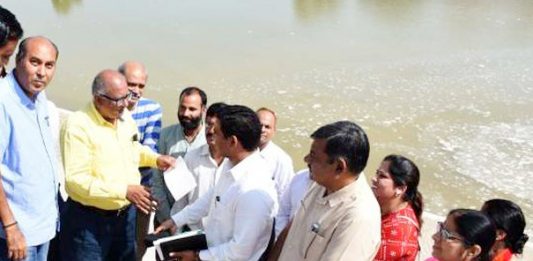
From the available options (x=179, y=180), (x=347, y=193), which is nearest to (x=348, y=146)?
(x=347, y=193)

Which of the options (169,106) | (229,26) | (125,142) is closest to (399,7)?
(229,26)

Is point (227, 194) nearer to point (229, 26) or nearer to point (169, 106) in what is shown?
point (169, 106)

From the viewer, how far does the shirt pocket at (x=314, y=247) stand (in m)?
2.29

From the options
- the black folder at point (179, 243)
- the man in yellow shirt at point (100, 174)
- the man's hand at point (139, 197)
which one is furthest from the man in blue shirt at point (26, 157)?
the black folder at point (179, 243)


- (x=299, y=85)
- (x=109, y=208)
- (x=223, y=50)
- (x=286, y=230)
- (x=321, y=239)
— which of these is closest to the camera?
(x=321, y=239)

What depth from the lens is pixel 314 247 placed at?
7.61 feet

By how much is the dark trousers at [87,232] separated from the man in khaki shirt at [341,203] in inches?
49.4

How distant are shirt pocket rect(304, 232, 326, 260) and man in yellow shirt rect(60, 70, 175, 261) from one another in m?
0.95

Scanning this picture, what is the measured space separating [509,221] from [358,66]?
9848 mm

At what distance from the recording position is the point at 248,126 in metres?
2.54

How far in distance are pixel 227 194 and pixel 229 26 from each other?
13.7 m

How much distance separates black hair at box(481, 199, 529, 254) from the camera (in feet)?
8.86

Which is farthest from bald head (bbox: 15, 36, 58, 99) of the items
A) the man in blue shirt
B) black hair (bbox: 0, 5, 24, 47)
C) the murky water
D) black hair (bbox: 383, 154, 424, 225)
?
the murky water

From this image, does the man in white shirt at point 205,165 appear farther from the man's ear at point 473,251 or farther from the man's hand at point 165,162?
the man's ear at point 473,251
